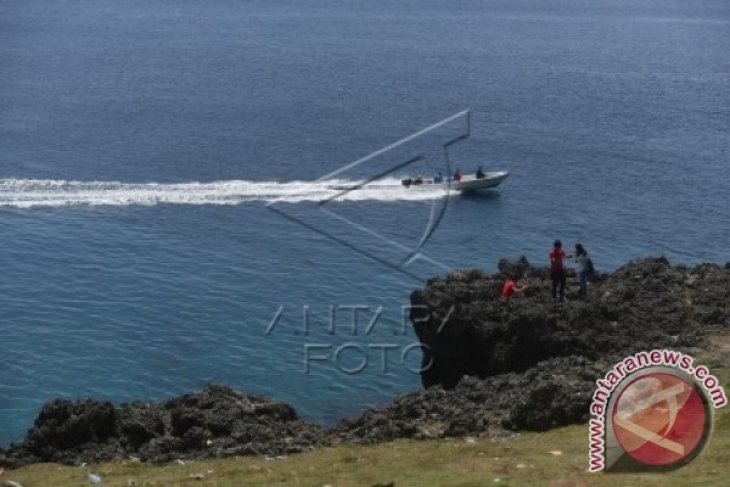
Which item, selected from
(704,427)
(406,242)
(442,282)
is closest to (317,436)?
(704,427)

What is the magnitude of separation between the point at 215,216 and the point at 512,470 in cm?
6710

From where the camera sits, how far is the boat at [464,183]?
340 ft

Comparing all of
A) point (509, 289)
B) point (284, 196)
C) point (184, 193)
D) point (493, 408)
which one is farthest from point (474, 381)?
point (184, 193)

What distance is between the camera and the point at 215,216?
9462cm

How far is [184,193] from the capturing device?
100688 mm

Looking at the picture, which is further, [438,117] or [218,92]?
[218,92]

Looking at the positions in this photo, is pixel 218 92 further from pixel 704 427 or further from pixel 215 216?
pixel 704 427

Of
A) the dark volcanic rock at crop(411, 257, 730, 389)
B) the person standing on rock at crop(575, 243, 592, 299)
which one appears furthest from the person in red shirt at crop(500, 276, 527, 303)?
the person standing on rock at crop(575, 243, 592, 299)

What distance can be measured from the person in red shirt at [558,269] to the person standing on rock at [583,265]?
0.65 metres

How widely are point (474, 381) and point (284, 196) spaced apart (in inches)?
2287

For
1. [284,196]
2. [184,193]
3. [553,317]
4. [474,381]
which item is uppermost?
[184,193]

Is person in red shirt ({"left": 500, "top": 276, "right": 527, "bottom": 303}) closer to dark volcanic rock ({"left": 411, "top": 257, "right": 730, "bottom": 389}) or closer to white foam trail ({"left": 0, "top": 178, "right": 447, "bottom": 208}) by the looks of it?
dark volcanic rock ({"left": 411, "top": 257, "right": 730, "bottom": 389})

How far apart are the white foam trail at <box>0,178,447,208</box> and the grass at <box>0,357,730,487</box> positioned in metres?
61.3

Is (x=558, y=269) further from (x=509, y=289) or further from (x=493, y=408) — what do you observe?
(x=493, y=408)
